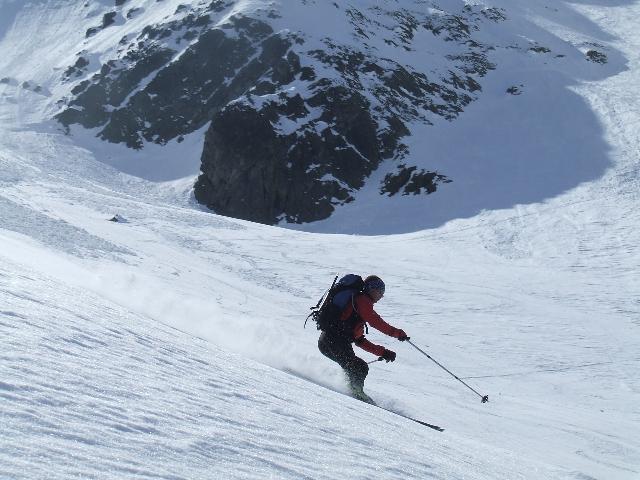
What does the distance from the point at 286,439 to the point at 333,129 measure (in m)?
A: 48.7

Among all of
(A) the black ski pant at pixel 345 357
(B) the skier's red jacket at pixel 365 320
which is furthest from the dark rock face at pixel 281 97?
(A) the black ski pant at pixel 345 357

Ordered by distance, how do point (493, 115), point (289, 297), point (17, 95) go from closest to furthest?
point (289, 297) → point (493, 115) → point (17, 95)

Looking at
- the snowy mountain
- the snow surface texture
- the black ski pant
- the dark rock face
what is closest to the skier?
the black ski pant

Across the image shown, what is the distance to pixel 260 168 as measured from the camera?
51.2 m

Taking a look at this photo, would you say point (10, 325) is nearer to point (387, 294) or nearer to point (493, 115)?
point (387, 294)

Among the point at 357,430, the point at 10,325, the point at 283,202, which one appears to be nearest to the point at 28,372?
the point at 10,325

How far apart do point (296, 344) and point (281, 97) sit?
43.5 metres

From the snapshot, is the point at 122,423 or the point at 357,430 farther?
the point at 357,430

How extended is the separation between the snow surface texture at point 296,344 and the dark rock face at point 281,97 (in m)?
15.6

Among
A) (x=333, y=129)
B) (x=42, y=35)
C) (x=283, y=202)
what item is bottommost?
→ (x=283, y=202)

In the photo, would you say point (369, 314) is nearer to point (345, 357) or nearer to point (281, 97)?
point (345, 357)

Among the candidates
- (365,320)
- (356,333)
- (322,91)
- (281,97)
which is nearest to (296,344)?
(356,333)

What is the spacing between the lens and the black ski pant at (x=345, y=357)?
8.91 metres

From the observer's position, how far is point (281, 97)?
52.3 m
